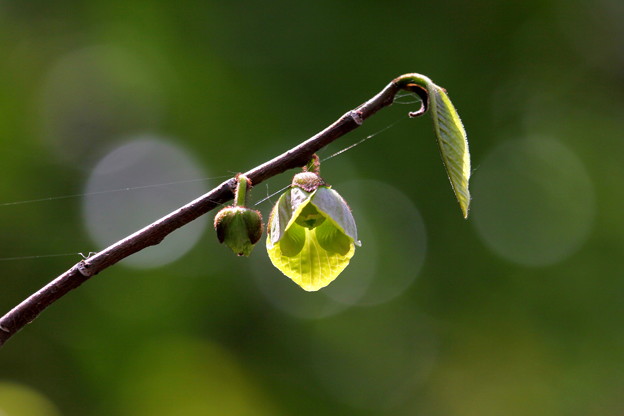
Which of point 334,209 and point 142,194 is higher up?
point 142,194

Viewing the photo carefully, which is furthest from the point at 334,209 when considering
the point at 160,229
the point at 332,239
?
the point at 160,229


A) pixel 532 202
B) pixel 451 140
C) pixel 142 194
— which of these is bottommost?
pixel 451 140

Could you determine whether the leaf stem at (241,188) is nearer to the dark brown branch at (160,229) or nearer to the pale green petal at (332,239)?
the dark brown branch at (160,229)

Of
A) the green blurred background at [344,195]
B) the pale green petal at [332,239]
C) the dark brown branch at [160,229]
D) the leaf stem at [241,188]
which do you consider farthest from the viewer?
the green blurred background at [344,195]

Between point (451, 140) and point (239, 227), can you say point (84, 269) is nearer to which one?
point (239, 227)

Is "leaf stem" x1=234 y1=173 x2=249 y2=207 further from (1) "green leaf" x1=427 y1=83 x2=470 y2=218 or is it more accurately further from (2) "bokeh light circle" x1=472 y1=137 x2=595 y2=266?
(2) "bokeh light circle" x1=472 y1=137 x2=595 y2=266

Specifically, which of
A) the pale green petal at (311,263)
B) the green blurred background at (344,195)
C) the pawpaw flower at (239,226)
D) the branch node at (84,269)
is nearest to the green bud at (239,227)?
Result: the pawpaw flower at (239,226)

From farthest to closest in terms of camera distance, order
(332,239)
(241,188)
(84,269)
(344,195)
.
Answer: (344,195)
(332,239)
(241,188)
(84,269)
